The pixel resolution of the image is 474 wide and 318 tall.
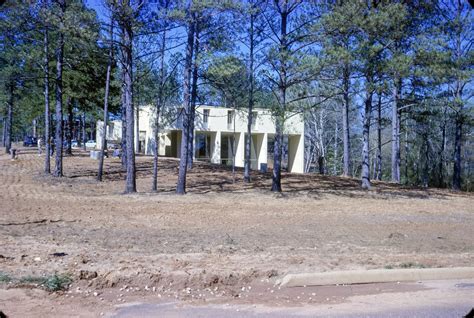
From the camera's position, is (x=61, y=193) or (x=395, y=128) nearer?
(x=61, y=193)

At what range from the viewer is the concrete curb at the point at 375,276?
673 cm

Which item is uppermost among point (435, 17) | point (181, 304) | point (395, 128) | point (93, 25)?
point (435, 17)

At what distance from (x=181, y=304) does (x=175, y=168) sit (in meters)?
21.1

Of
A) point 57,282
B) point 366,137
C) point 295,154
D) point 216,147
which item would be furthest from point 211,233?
point 295,154

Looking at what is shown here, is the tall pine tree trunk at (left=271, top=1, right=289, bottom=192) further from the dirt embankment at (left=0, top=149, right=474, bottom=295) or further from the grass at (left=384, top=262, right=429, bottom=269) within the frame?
the grass at (left=384, top=262, right=429, bottom=269)

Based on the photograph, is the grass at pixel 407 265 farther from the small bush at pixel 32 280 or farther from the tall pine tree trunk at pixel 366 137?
the tall pine tree trunk at pixel 366 137

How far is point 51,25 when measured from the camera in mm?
16266

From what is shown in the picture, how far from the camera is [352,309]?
228 inches

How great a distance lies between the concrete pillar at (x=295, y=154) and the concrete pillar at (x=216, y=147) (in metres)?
7.54

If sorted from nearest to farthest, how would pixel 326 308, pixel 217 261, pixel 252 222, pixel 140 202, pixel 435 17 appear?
pixel 326 308 → pixel 217 261 → pixel 252 222 → pixel 140 202 → pixel 435 17

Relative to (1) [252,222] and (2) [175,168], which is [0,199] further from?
(2) [175,168]

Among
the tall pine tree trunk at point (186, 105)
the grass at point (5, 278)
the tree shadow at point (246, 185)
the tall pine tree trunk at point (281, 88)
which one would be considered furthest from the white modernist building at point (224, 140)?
the grass at point (5, 278)

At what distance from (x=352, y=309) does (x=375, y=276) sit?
1.30 m

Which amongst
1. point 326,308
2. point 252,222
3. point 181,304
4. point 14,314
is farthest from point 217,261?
point 252,222
